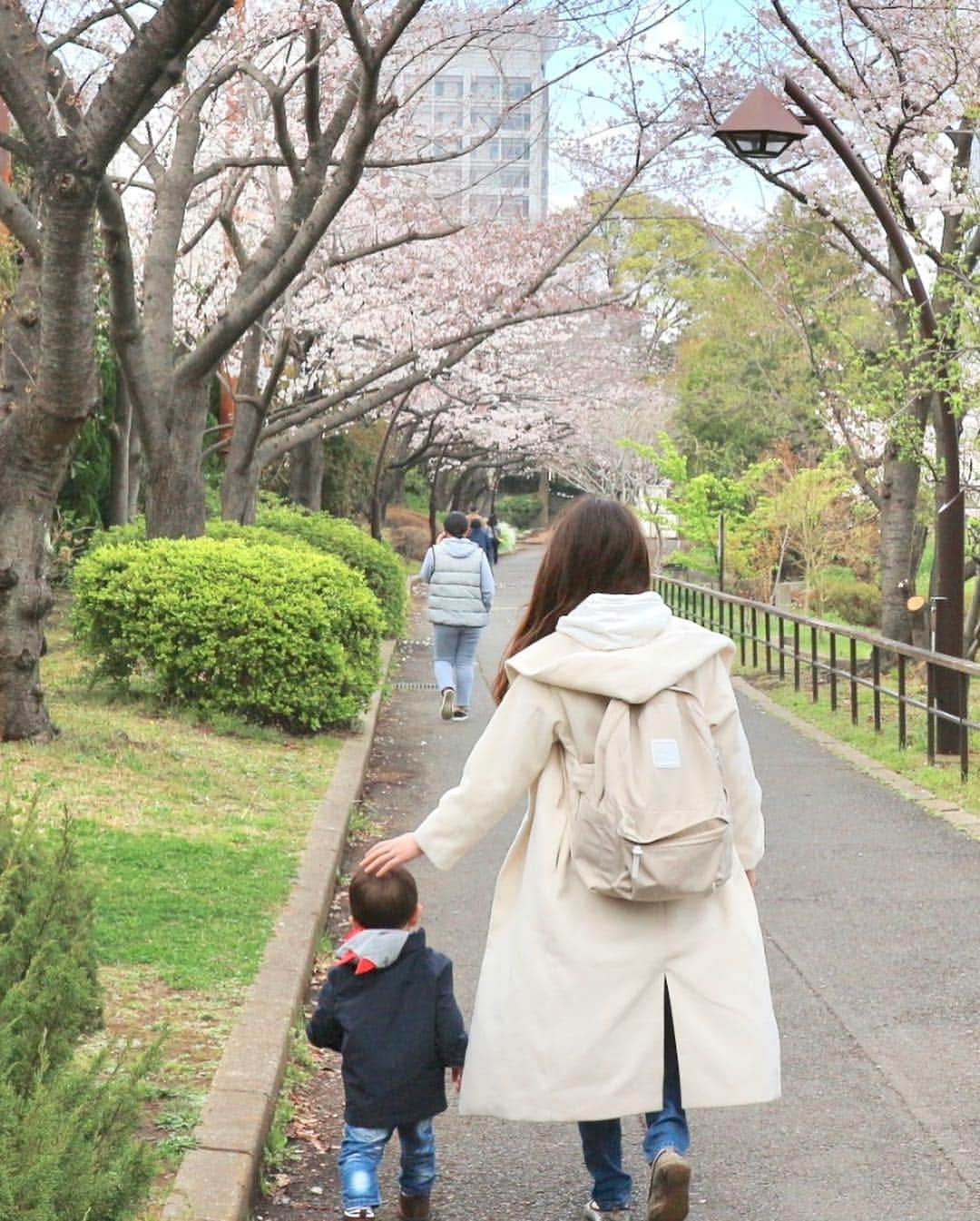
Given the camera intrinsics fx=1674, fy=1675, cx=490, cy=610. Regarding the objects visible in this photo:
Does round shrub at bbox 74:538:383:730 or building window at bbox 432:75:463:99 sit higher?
building window at bbox 432:75:463:99

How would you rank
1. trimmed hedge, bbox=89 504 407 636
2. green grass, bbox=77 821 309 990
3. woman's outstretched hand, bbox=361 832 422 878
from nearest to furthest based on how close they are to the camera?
woman's outstretched hand, bbox=361 832 422 878, green grass, bbox=77 821 309 990, trimmed hedge, bbox=89 504 407 636

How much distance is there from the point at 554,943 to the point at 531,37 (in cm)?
1386

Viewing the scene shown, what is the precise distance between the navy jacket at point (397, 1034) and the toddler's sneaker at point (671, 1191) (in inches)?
22.2

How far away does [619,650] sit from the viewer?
12.0 ft

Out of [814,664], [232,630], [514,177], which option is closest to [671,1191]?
[232,630]

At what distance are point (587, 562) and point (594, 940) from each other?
2.77 feet

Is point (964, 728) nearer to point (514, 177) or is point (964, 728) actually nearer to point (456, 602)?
point (456, 602)

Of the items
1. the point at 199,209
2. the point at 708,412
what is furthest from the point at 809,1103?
the point at 708,412

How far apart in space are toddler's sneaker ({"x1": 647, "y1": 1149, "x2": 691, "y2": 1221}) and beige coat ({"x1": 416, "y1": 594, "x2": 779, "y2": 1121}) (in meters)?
0.14

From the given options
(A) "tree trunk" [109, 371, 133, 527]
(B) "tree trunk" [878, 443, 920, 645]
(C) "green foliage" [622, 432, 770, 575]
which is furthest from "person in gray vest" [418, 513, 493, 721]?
(C) "green foliage" [622, 432, 770, 575]

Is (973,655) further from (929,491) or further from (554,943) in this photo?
(554,943)

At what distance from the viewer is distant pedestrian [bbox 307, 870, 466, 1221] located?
388cm

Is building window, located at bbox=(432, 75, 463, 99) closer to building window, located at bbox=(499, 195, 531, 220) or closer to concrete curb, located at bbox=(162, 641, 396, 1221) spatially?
building window, located at bbox=(499, 195, 531, 220)

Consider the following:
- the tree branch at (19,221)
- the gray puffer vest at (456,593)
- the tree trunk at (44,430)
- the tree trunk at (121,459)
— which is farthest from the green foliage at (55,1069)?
the tree trunk at (121,459)
